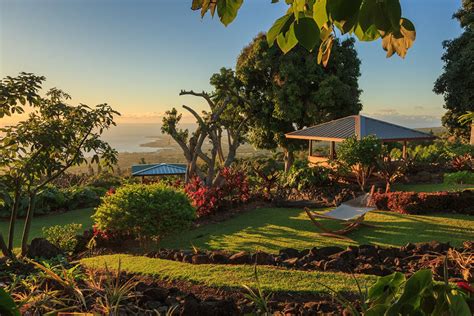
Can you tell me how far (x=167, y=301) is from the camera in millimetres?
3350

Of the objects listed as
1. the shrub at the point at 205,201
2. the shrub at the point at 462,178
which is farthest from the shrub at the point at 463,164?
the shrub at the point at 205,201

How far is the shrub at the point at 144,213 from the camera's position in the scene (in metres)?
7.71

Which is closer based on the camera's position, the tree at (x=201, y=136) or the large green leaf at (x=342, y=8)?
the large green leaf at (x=342, y=8)

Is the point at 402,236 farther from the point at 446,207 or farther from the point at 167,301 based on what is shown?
the point at 167,301

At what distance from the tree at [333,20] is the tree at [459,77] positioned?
22.9 meters

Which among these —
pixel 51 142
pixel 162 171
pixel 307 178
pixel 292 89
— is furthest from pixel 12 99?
pixel 292 89

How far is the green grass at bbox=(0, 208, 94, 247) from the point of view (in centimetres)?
1134

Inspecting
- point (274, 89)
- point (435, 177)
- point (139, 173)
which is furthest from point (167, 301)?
point (274, 89)

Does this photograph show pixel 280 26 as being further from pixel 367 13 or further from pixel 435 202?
pixel 435 202

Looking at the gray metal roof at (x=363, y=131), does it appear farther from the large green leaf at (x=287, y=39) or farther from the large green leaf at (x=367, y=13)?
the large green leaf at (x=367, y=13)

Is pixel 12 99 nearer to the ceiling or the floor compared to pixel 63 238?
nearer to the ceiling

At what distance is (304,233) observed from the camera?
27.5 feet

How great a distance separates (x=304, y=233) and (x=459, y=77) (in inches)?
750

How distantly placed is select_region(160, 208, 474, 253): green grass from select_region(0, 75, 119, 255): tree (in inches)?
104
